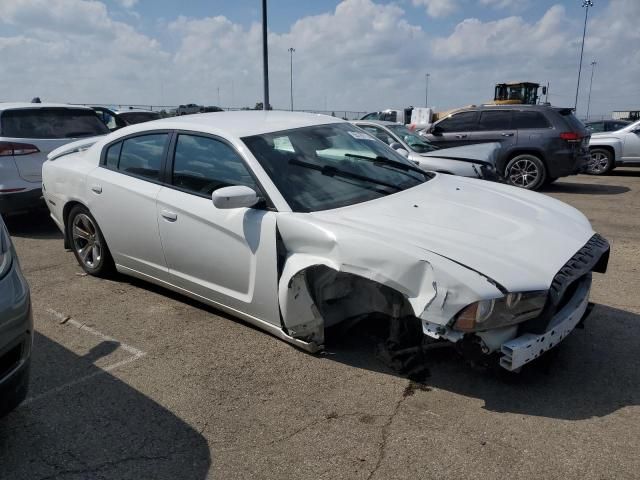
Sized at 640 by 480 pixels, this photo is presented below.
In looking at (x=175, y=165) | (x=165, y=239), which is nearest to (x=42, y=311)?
(x=165, y=239)

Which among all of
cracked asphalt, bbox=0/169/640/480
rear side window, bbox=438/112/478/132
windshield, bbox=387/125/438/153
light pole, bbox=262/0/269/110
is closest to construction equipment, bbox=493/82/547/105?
light pole, bbox=262/0/269/110

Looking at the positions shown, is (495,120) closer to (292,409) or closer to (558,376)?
(558,376)

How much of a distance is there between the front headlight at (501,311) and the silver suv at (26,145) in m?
5.85

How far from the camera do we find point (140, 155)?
172 inches

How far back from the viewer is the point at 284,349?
3.58 metres

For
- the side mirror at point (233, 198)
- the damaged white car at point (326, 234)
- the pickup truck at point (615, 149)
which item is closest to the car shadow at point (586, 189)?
the pickup truck at point (615, 149)

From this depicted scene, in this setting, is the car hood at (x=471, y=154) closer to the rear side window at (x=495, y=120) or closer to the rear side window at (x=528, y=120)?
the rear side window at (x=528, y=120)

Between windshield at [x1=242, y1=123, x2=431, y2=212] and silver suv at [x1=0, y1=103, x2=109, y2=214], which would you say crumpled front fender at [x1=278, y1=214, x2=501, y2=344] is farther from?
silver suv at [x1=0, y1=103, x2=109, y2=214]

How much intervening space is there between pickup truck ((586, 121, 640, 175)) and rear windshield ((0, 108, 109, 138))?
1120cm

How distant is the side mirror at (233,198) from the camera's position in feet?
10.6

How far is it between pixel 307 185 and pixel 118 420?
1804 millimetres

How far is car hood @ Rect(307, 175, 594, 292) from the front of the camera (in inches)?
108

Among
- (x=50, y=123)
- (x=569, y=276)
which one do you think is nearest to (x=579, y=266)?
(x=569, y=276)

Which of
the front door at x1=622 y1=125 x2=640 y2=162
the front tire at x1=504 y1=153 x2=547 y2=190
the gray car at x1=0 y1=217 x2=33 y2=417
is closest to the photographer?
the gray car at x1=0 y1=217 x2=33 y2=417
